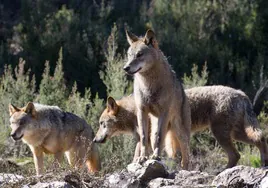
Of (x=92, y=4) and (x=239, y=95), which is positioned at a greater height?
(x=92, y=4)

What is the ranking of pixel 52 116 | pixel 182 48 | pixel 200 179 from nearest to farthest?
pixel 200 179 → pixel 52 116 → pixel 182 48

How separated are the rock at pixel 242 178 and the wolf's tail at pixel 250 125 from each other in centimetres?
329

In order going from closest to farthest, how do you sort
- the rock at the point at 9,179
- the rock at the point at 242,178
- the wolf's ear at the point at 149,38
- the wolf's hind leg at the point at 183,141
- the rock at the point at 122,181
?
the rock at the point at 242,178, the rock at the point at 122,181, the rock at the point at 9,179, the wolf's ear at the point at 149,38, the wolf's hind leg at the point at 183,141

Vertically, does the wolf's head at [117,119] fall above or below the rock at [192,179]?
above

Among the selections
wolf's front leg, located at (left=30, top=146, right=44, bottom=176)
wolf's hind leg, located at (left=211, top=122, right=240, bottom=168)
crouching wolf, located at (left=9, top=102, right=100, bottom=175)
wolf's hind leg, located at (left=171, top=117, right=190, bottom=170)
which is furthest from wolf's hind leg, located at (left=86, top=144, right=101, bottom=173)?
wolf's hind leg, located at (left=211, top=122, right=240, bottom=168)

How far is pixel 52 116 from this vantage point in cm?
1141

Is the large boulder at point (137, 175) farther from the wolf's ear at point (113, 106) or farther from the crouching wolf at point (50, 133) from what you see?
the wolf's ear at point (113, 106)

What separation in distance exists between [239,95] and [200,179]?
3.63 metres

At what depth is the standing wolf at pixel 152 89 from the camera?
32.5 ft

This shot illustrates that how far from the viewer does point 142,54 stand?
9.95 meters

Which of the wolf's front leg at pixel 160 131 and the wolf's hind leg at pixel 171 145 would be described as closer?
the wolf's front leg at pixel 160 131

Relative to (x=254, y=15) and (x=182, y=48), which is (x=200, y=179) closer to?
(x=182, y=48)

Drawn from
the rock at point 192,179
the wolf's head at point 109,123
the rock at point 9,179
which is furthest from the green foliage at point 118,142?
the rock at point 192,179

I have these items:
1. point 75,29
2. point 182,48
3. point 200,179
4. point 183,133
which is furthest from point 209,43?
point 200,179
